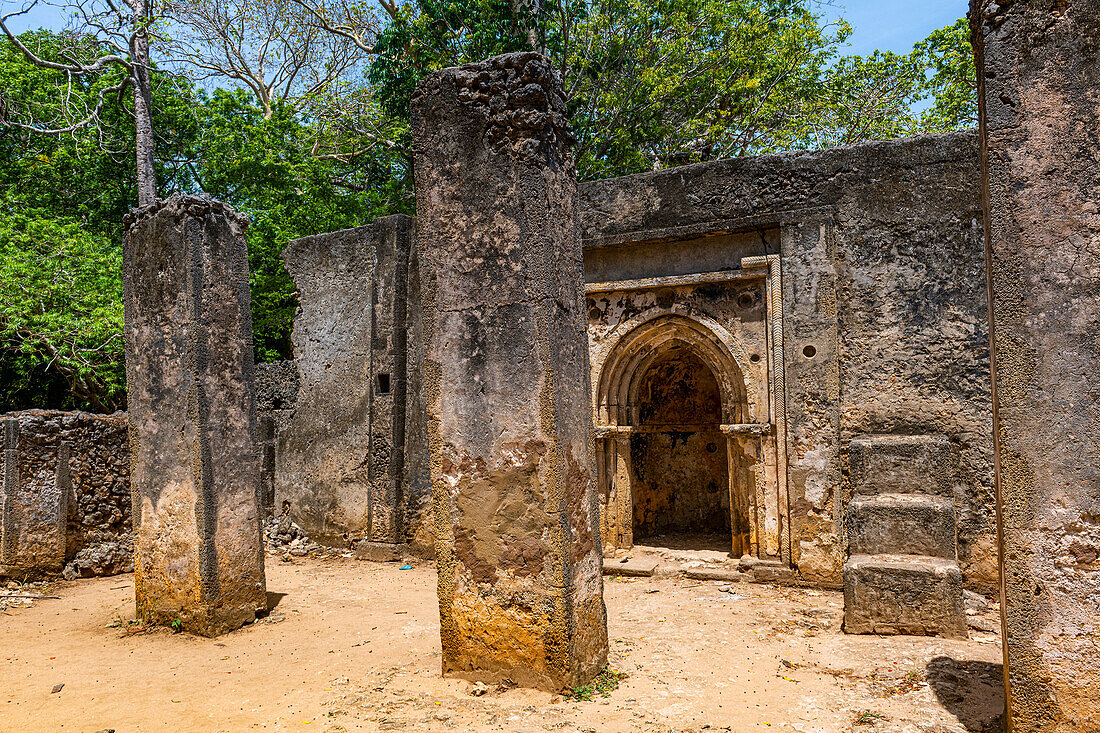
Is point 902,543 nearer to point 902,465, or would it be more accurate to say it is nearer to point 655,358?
point 902,465

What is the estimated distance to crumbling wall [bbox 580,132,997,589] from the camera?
6.19m

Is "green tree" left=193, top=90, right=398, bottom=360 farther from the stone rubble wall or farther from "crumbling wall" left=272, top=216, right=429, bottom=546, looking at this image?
the stone rubble wall

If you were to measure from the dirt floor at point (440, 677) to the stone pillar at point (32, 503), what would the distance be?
0.69m

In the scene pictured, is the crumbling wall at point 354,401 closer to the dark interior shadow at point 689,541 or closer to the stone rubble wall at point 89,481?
the stone rubble wall at point 89,481

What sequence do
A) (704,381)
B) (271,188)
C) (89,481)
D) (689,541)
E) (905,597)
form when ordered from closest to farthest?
(905,597) < (89,481) < (689,541) < (704,381) < (271,188)

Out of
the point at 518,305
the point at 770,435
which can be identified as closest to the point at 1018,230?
the point at 518,305

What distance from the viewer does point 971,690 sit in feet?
12.8

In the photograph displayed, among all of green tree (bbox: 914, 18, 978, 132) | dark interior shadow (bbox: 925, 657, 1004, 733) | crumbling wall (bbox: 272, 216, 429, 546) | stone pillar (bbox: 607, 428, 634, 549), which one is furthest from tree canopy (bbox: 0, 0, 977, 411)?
dark interior shadow (bbox: 925, 657, 1004, 733)

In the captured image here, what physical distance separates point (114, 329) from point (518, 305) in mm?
8977

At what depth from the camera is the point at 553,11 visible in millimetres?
13336

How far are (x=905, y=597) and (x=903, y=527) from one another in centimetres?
54

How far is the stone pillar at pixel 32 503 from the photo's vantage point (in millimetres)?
6852

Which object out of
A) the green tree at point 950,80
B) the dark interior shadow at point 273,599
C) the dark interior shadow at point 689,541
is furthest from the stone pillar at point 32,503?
the green tree at point 950,80

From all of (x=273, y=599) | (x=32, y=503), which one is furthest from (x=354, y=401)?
(x=32, y=503)
